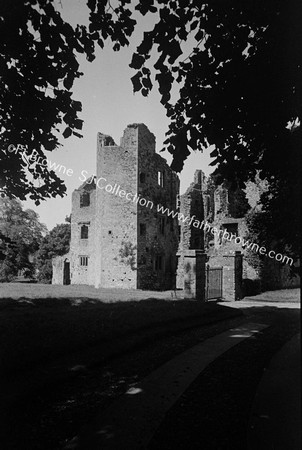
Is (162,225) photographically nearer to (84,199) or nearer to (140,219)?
(140,219)

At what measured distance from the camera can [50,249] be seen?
45.4 metres

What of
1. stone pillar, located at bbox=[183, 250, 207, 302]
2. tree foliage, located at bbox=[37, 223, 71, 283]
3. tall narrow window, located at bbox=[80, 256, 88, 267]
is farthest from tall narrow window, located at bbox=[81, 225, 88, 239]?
stone pillar, located at bbox=[183, 250, 207, 302]

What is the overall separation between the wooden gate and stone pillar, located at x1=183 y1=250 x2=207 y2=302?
153 cm

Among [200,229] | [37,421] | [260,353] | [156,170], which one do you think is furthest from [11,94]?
[200,229]

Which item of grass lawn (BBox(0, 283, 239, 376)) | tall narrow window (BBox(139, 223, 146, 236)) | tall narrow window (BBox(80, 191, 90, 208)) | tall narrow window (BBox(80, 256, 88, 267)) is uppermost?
tall narrow window (BBox(80, 191, 90, 208))

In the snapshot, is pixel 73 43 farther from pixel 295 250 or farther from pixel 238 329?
pixel 238 329

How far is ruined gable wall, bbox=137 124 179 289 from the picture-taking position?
2658 centimetres

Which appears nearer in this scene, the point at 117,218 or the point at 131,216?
the point at 131,216

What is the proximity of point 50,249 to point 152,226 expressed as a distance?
2275cm

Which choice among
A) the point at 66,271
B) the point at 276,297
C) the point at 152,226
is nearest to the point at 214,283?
the point at 276,297

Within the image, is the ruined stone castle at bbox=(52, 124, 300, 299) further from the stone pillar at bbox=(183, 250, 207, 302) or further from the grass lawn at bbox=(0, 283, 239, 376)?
the grass lawn at bbox=(0, 283, 239, 376)

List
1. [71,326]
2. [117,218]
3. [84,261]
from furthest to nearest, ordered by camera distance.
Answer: [84,261], [117,218], [71,326]

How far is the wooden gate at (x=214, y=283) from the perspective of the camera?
1793 centimetres

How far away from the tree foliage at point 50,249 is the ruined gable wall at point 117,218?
1907cm
